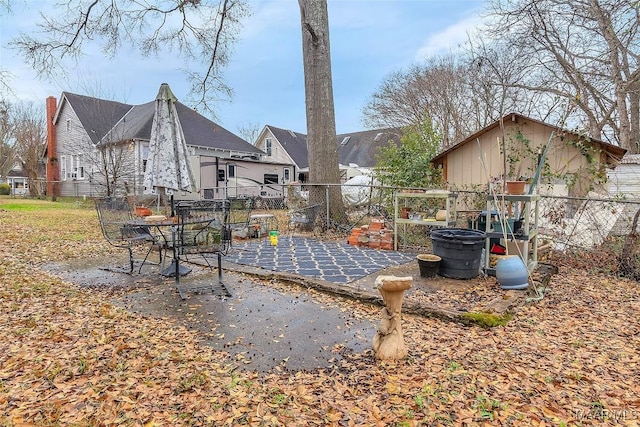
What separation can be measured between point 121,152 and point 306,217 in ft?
40.1

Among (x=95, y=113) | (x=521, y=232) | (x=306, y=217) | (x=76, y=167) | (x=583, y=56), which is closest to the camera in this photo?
(x=521, y=232)

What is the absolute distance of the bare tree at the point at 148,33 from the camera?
9953 millimetres

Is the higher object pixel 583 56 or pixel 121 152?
pixel 583 56

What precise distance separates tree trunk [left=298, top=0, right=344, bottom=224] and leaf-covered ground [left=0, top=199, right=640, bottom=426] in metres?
5.67

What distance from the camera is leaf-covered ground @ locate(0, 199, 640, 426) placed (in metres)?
2.09

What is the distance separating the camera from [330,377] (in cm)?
251

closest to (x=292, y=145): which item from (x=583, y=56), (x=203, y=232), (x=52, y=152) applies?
(x=52, y=152)

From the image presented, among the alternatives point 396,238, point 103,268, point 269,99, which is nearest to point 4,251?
point 103,268

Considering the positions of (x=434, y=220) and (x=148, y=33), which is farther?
(x=148, y=33)

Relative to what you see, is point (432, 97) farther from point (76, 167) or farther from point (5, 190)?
point (5, 190)

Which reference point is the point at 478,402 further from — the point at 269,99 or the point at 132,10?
the point at 269,99

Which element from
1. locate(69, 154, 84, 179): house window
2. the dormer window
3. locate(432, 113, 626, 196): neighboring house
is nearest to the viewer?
locate(432, 113, 626, 196): neighboring house

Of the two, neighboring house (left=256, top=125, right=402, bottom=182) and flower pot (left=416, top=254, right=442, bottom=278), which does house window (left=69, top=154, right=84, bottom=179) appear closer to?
neighboring house (left=256, top=125, right=402, bottom=182)

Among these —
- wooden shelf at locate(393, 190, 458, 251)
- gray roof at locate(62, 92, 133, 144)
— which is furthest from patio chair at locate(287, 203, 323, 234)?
gray roof at locate(62, 92, 133, 144)
